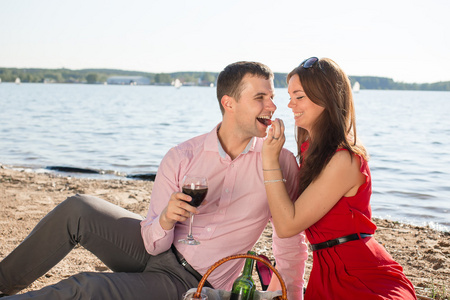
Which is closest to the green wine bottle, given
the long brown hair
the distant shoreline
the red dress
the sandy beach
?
the red dress

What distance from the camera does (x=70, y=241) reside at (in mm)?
3418

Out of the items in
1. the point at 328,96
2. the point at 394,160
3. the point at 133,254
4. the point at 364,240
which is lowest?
the point at 394,160

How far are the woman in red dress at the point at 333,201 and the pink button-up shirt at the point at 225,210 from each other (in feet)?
0.87

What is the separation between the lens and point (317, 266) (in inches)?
124

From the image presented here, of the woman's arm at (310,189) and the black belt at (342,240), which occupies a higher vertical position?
the woman's arm at (310,189)

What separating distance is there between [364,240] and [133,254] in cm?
146

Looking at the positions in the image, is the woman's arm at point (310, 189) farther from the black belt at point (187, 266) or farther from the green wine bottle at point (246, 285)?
the black belt at point (187, 266)

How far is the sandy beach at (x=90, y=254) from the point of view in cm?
500

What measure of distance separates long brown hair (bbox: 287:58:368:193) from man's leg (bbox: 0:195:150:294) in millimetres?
1179

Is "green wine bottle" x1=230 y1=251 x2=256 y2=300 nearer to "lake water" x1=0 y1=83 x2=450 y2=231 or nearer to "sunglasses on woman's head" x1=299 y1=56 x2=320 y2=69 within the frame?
"sunglasses on woman's head" x1=299 y1=56 x2=320 y2=69

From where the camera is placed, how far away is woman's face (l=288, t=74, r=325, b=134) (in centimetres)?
324

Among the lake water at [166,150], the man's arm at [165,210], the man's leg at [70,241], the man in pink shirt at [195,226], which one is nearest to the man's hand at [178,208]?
the man's arm at [165,210]

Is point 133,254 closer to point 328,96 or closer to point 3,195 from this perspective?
point 328,96

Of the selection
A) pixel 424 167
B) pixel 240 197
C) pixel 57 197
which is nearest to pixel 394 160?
pixel 424 167
